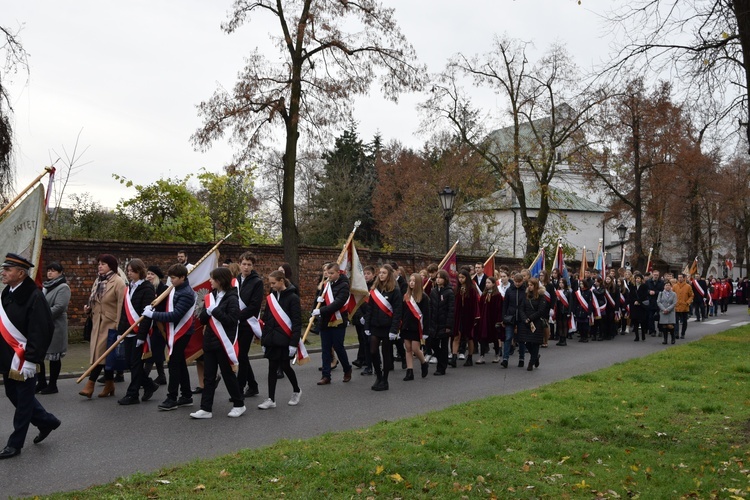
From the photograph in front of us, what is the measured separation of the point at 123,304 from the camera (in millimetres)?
10383

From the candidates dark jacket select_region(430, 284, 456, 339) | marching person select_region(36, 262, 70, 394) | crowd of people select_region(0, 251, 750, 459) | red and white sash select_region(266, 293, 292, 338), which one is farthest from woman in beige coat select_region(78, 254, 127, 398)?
dark jacket select_region(430, 284, 456, 339)

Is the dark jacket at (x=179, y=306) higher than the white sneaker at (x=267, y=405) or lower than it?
higher

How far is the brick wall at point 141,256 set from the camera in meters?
17.2

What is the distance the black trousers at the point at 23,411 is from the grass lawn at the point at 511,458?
172cm

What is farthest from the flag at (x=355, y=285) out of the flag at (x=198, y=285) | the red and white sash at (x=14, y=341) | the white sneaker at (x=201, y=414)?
the red and white sash at (x=14, y=341)

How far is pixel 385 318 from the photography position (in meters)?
11.3

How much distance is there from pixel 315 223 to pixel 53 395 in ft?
126

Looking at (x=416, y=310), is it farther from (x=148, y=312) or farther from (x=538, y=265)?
(x=538, y=265)

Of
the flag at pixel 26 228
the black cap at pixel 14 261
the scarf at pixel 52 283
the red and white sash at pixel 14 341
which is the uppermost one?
the flag at pixel 26 228

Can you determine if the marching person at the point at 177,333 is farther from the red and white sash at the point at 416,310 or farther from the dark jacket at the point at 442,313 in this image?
the dark jacket at the point at 442,313

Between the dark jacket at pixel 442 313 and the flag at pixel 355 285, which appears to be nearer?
the flag at pixel 355 285

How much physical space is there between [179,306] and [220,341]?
100 centimetres

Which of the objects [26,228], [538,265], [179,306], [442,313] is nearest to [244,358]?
[179,306]

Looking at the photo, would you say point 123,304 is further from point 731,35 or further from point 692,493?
point 731,35
